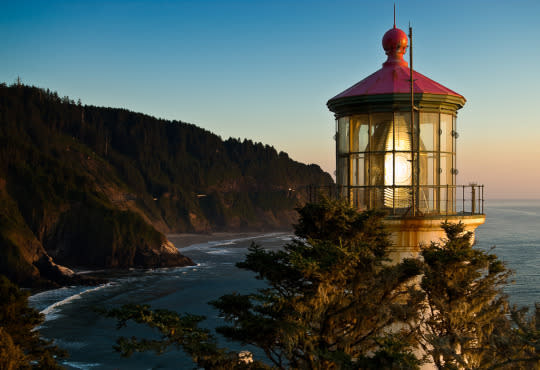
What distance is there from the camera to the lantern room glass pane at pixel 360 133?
868cm

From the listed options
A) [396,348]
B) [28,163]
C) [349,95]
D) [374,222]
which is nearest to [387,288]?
[374,222]

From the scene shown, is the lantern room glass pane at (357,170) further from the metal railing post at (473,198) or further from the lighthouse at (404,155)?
the metal railing post at (473,198)

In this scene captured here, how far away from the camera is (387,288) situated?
278 inches

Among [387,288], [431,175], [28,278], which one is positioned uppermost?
[431,175]

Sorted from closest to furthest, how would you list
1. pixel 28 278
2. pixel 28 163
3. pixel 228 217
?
1. pixel 28 278
2. pixel 28 163
3. pixel 228 217

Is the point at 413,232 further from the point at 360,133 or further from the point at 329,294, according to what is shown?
the point at 329,294

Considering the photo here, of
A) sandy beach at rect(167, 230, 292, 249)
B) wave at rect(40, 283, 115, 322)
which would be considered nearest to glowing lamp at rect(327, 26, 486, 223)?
wave at rect(40, 283, 115, 322)

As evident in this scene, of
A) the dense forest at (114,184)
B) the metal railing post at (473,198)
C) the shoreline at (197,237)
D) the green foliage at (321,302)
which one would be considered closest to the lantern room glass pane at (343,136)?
the green foliage at (321,302)

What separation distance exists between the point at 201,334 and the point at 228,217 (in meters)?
131

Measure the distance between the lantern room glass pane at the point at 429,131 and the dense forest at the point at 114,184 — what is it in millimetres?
44976

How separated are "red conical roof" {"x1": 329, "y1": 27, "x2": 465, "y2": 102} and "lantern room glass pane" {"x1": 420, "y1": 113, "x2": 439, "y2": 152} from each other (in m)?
0.38

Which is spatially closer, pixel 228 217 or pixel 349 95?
pixel 349 95

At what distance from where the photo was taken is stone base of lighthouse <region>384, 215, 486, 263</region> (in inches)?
320

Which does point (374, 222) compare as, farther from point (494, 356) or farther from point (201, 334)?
point (201, 334)
